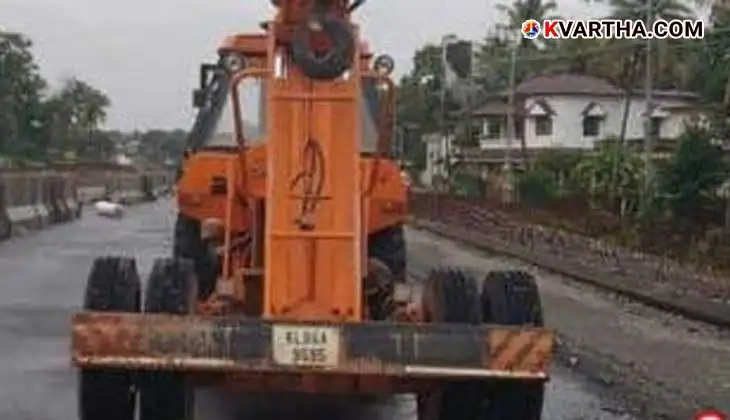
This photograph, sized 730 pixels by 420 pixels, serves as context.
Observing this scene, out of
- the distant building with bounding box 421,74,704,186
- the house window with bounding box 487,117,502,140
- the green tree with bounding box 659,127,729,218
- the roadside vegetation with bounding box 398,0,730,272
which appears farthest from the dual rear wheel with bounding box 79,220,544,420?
the house window with bounding box 487,117,502,140

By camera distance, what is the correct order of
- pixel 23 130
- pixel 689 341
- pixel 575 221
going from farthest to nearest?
pixel 23 130 < pixel 575 221 < pixel 689 341

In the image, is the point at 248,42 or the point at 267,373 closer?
the point at 267,373

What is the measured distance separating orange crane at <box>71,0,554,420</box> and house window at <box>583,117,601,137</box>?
285 ft

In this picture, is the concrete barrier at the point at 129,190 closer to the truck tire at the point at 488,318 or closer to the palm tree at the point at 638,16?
the palm tree at the point at 638,16

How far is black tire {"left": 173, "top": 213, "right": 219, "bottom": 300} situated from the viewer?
1109 cm

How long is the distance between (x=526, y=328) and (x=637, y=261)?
23.9 m

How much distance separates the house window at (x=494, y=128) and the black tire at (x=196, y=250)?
87622 mm

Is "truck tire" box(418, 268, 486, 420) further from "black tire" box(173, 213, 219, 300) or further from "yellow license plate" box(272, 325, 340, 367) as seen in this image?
"black tire" box(173, 213, 219, 300)

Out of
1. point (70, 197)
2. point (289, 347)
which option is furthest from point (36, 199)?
point (289, 347)

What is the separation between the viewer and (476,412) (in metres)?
9.16

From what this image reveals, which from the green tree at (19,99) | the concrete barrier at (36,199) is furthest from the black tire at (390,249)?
the green tree at (19,99)

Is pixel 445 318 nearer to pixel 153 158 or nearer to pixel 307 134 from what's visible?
pixel 307 134

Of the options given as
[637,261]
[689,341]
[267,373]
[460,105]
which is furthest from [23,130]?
[267,373]

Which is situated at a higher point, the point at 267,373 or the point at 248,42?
the point at 248,42
